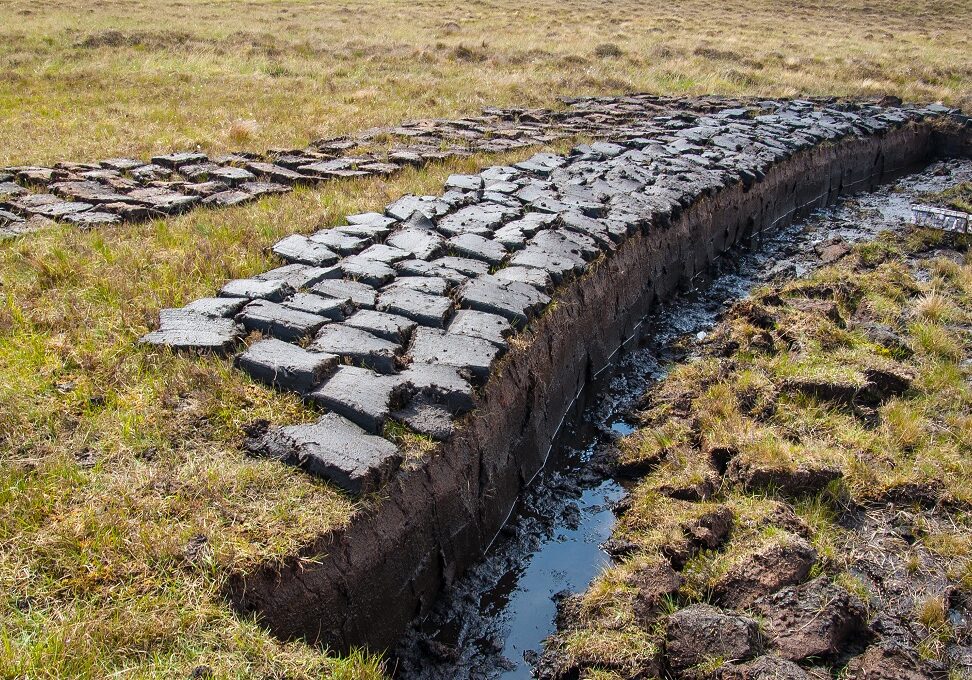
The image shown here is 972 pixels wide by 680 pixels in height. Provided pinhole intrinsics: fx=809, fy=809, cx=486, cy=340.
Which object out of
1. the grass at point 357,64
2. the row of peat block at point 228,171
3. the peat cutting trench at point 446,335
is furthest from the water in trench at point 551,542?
the grass at point 357,64

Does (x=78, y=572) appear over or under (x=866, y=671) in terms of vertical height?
over

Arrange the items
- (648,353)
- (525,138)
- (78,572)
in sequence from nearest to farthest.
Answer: (78,572)
(648,353)
(525,138)

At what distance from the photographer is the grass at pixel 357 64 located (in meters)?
10.2

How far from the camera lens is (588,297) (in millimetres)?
5422

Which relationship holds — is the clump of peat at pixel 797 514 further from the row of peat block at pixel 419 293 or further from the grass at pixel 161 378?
the row of peat block at pixel 419 293

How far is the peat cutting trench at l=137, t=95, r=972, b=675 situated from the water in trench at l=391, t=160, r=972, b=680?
0.19 feet

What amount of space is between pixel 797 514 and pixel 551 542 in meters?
1.20

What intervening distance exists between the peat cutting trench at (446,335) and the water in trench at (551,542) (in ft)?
0.19

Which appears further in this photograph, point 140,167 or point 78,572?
point 140,167

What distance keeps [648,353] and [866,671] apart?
338 centimetres

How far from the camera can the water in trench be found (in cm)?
338

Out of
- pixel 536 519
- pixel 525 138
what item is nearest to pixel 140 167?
pixel 525 138

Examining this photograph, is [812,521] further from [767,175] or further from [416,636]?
[767,175]

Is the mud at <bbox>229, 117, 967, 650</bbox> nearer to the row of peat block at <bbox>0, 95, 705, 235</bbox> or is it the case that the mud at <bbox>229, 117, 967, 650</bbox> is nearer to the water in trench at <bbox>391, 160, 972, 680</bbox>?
the water in trench at <bbox>391, 160, 972, 680</bbox>
